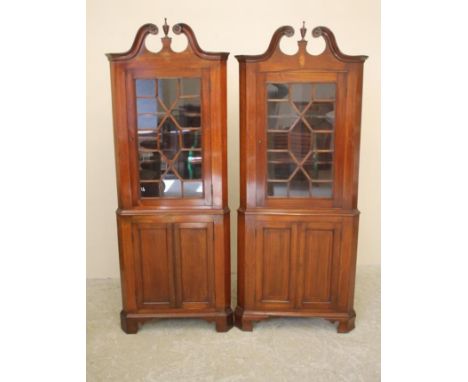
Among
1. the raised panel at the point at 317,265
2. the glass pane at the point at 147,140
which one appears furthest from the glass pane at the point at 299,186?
the glass pane at the point at 147,140

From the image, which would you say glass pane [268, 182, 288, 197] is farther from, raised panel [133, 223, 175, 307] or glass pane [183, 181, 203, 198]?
raised panel [133, 223, 175, 307]

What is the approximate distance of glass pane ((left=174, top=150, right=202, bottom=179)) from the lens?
2.52 meters

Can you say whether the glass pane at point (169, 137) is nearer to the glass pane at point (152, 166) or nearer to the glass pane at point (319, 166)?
the glass pane at point (152, 166)

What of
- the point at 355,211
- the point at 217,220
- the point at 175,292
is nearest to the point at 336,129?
the point at 355,211

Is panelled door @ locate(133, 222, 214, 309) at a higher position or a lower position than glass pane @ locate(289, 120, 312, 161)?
lower

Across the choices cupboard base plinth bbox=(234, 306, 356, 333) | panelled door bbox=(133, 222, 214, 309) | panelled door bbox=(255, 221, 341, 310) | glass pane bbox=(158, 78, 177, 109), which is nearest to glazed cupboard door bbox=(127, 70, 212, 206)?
glass pane bbox=(158, 78, 177, 109)

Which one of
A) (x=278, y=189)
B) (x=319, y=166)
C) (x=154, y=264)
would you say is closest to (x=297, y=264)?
(x=278, y=189)

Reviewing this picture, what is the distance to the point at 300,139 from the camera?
251 centimetres

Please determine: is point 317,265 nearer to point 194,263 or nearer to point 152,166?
point 194,263

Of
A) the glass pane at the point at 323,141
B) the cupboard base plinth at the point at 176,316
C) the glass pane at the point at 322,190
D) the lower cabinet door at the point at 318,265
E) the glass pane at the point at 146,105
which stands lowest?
the cupboard base plinth at the point at 176,316

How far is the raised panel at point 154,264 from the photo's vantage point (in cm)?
255
